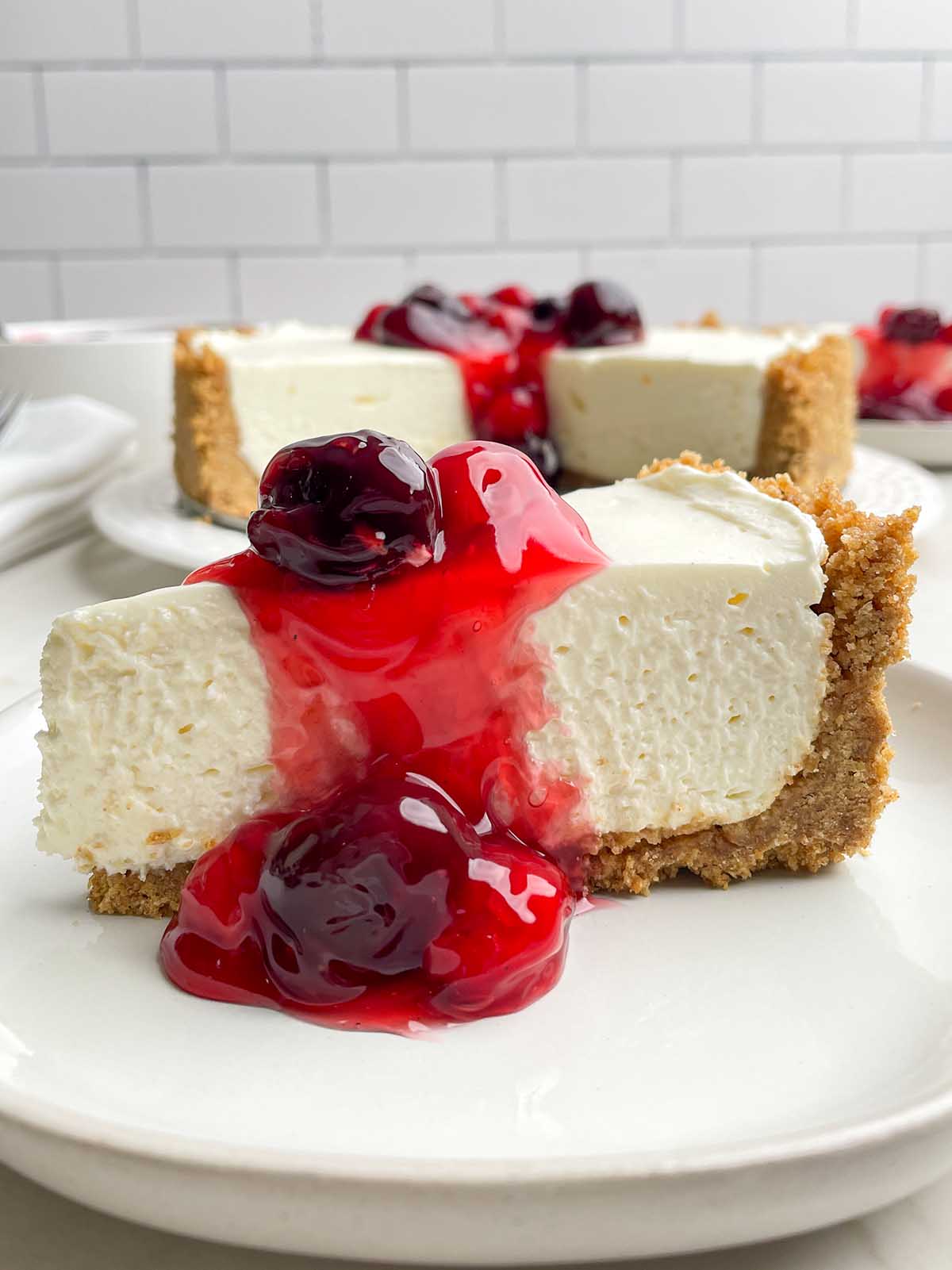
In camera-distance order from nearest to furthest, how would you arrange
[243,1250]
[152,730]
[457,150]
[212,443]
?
[243,1250] → [152,730] → [212,443] → [457,150]

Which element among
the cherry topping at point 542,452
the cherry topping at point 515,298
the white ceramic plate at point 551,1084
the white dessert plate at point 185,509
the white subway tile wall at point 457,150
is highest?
the white subway tile wall at point 457,150

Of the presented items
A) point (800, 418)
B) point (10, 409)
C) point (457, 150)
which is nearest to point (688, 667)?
point (800, 418)

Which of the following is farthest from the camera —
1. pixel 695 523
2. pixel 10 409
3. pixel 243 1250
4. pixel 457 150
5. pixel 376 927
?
pixel 457 150

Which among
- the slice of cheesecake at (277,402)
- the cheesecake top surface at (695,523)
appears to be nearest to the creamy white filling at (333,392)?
the slice of cheesecake at (277,402)

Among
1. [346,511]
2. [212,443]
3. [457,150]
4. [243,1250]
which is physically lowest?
[243,1250]

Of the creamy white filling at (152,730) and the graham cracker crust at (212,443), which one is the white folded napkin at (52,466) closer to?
the graham cracker crust at (212,443)

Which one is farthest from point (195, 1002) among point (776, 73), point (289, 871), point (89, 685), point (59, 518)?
point (776, 73)

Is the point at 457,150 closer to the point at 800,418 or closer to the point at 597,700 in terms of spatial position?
the point at 800,418
